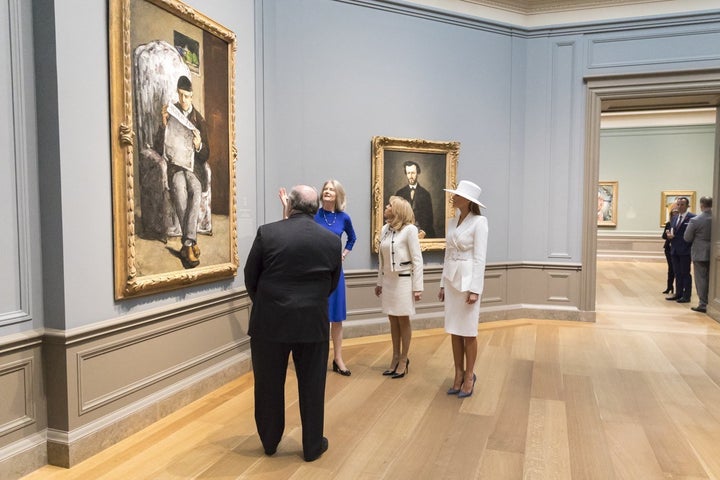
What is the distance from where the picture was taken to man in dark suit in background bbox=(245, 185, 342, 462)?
3.24m

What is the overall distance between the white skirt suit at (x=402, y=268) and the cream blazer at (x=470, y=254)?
1.86 feet

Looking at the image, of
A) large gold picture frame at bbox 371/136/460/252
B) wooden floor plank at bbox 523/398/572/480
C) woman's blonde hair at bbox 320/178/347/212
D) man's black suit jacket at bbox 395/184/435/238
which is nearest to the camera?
wooden floor plank at bbox 523/398/572/480

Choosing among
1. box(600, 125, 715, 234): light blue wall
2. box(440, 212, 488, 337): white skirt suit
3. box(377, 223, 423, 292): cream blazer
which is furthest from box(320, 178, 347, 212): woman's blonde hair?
box(600, 125, 715, 234): light blue wall

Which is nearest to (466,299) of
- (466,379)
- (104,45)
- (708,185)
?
(466,379)

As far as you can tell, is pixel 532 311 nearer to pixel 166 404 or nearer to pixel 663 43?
pixel 663 43

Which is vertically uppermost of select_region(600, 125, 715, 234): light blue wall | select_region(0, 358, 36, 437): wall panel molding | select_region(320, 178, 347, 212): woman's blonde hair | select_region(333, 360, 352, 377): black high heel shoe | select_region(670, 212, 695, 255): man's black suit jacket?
select_region(600, 125, 715, 234): light blue wall

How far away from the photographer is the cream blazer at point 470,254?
4449 millimetres

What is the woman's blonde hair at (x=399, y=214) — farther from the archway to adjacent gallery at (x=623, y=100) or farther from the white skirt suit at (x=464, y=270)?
the archway to adjacent gallery at (x=623, y=100)

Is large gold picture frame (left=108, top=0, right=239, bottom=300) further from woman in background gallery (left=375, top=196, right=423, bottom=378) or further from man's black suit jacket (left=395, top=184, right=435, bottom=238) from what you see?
man's black suit jacket (left=395, top=184, right=435, bottom=238)

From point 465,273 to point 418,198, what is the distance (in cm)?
295

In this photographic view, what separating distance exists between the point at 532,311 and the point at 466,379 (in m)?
3.98

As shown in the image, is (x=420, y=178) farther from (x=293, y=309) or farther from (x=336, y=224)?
(x=293, y=309)

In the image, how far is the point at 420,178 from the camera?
7.32 meters

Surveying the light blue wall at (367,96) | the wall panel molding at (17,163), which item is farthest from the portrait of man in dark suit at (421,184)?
the wall panel molding at (17,163)
